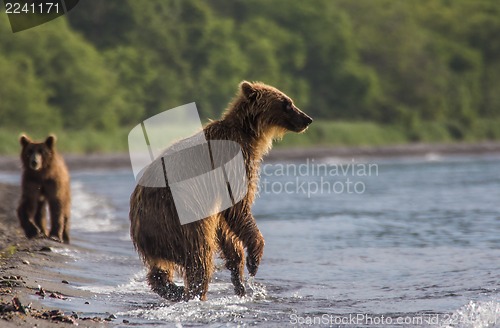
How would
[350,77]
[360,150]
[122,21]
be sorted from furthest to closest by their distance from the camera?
1. [350,77]
2. [122,21]
3. [360,150]

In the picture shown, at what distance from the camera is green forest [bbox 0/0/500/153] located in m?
54.3

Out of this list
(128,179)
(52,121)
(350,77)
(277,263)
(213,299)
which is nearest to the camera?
(213,299)

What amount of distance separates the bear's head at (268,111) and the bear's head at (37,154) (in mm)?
3842

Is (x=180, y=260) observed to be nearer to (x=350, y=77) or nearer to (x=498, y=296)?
(x=498, y=296)

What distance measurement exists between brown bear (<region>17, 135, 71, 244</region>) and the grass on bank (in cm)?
3374

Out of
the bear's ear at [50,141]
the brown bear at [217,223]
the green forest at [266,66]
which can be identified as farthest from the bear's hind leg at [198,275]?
the green forest at [266,66]

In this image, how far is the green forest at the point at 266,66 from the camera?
54281 millimetres

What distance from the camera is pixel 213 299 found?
26.7ft

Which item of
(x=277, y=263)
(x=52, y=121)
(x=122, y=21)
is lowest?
(x=277, y=263)

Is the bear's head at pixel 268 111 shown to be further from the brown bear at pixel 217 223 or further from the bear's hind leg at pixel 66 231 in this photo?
the bear's hind leg at pixel 66 231

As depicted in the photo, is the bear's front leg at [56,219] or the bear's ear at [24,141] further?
the bear's ear at [24,141]

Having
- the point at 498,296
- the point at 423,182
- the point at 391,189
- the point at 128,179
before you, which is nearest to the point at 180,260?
the point at 498,296

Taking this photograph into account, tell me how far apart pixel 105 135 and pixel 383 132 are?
24879 millimetres

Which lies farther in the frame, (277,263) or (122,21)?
(122,21)
